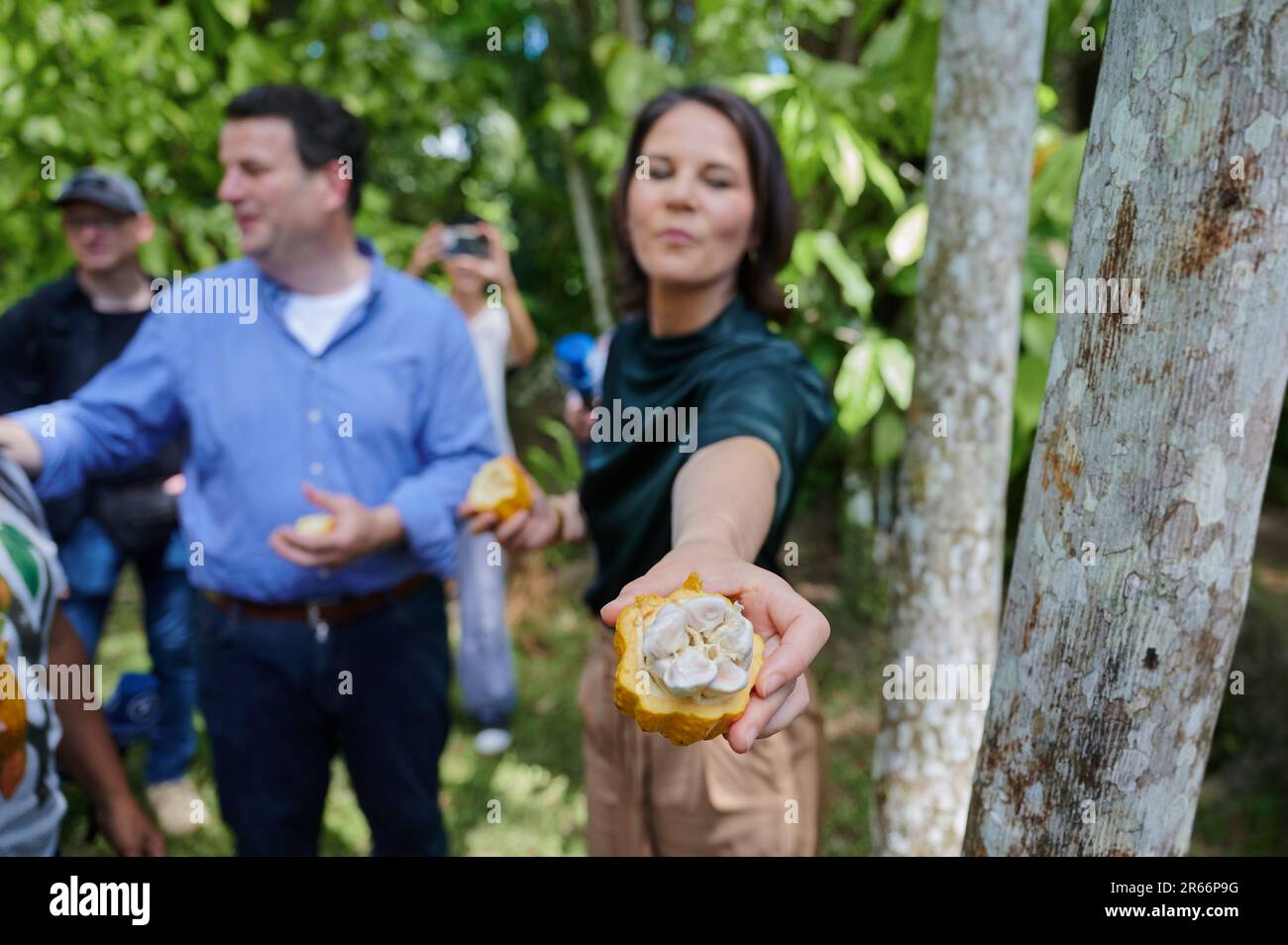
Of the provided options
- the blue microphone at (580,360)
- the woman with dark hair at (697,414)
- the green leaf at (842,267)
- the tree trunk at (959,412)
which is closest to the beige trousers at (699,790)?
the woman with dark hair at (697,414)

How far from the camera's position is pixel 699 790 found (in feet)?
5.63

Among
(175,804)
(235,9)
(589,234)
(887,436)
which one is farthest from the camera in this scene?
(589,234)

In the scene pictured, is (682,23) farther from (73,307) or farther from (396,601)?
(396,601)

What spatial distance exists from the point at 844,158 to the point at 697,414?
1088 mm

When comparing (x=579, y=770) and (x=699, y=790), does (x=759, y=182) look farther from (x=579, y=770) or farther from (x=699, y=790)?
(x=579, y=770)

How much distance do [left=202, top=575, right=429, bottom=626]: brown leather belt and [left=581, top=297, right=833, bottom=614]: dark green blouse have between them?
0.57 m

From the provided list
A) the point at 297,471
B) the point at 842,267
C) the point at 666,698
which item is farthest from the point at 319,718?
the point at 842,267

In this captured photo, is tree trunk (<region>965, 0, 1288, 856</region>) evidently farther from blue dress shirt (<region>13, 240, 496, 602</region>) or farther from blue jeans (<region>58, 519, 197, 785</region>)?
blue jeans (<region>58, 519, 197, 785</region>)

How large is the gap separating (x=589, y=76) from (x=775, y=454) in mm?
3974

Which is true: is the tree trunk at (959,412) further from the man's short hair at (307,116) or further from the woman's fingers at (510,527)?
the man's short hair at (307,116)

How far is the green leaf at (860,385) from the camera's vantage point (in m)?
2.78

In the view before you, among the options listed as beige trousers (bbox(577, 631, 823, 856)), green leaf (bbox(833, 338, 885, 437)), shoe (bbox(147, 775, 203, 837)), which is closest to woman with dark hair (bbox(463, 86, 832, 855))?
beige trousers (bbox(577, 631, 823, 856))

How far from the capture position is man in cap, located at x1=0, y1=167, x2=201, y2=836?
3127mm
